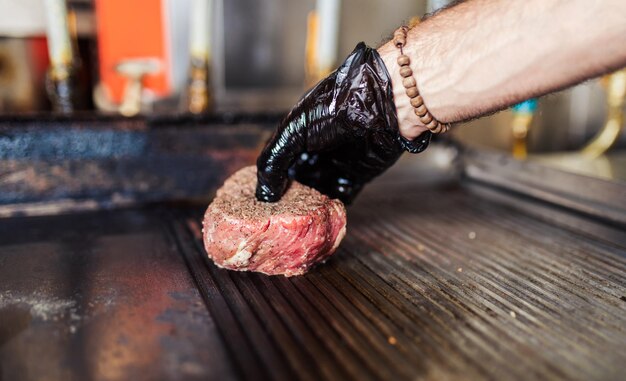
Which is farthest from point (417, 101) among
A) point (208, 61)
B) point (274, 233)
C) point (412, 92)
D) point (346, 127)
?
point (208, 61)

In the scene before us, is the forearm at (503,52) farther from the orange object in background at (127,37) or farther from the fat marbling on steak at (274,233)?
the orange object in background at (127,37)

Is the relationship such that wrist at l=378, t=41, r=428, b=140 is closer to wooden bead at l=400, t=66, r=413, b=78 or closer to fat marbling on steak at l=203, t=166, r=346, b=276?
wooden bead at l=400, t=66, r=413, b=78

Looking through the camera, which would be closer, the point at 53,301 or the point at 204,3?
the point at 53,301

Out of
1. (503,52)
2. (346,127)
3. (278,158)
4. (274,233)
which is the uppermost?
(503,52)

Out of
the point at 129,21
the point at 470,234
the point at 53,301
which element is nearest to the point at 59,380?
the point at 53,301

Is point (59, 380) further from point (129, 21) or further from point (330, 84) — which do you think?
point (129, 21)

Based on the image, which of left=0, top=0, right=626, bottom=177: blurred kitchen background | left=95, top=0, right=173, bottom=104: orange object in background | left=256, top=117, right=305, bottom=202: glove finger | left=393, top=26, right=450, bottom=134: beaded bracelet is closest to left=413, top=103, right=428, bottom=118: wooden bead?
left=393, top=26, right=450, bottom=134: beaded bracelet

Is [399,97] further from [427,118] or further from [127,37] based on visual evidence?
[127,37]
